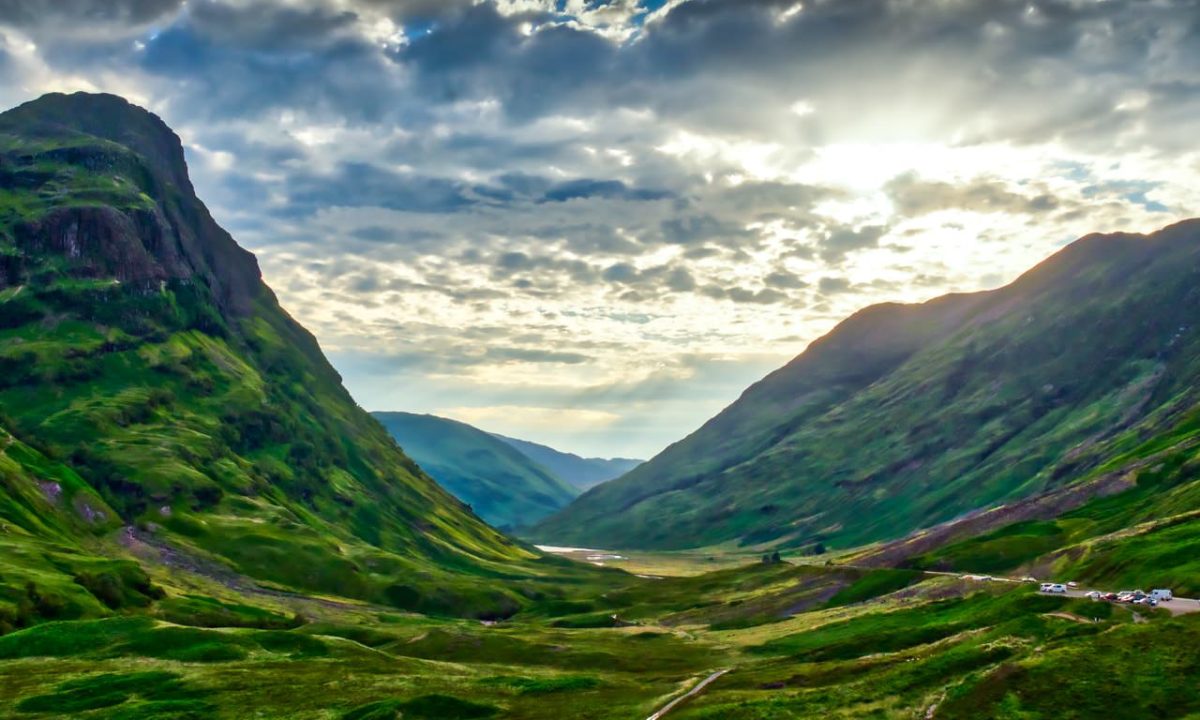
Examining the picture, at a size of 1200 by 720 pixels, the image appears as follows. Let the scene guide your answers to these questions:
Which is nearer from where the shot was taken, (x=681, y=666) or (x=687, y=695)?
(x=687, y=695)

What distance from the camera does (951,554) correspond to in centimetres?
19538

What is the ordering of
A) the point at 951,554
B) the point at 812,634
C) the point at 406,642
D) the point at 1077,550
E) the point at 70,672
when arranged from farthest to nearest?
the point at 951,554 → the point at 406,642 → the point at 1077,550 → the point at 812,634 → the point at 70,672

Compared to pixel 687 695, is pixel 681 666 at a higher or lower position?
lower

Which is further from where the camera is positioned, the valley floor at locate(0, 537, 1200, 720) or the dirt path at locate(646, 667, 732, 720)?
the dirt path at locate(646, 667, 732, 720)

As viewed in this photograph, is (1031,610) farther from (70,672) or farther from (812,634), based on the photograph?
(70,672)

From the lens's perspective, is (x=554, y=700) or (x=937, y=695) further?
(x=554, y=700)

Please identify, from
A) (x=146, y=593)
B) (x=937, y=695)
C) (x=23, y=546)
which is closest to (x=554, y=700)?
(x=937, y=695)

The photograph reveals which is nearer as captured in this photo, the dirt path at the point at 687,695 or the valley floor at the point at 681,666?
the valley floor at the point at 681,666

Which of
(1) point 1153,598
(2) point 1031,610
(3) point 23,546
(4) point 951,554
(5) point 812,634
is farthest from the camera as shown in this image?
(4) point 951,554

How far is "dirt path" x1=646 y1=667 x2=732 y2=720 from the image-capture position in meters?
85.0

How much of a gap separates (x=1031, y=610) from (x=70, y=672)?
411 feet

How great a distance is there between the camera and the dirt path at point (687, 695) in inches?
3346

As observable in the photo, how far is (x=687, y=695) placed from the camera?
95.5m

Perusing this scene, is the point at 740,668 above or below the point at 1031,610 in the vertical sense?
below
